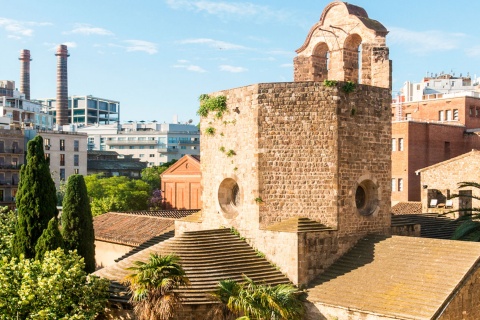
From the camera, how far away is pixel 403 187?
4769cm

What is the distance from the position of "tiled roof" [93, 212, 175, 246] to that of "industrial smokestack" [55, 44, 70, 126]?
5830 centimetres

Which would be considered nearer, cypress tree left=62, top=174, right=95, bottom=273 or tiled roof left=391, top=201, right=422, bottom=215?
cypress tree left=62, top=174, right=95, bottom=273

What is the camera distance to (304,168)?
2056 cm

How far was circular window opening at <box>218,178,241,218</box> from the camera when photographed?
72.4 ft

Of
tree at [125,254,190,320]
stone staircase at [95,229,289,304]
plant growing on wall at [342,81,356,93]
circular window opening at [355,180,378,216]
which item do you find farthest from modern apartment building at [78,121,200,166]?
tree at [125,254,190,320]

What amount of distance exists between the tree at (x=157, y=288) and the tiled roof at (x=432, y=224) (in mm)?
9725

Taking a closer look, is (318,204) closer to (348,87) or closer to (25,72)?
(348,87)

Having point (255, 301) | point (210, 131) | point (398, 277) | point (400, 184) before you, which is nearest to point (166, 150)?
point (400, 184)

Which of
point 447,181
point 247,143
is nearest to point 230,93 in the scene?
point 247,143

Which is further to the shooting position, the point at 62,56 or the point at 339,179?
the point at 62,56

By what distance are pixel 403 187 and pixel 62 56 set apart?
62.2 metres

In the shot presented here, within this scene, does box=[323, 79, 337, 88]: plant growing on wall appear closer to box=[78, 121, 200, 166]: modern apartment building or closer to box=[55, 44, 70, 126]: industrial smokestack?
box=[55, 44, 70, 126]: industrial smokestack

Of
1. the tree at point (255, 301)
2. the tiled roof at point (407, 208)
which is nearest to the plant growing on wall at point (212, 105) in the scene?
the tree at point (255, 301)

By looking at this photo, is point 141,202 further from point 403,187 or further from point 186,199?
point 403,187
